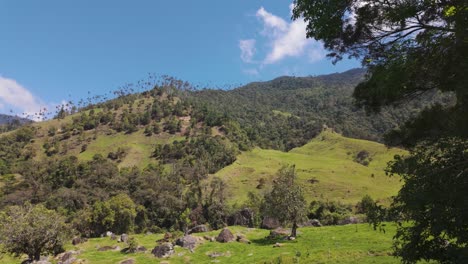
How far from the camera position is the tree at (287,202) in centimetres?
6150

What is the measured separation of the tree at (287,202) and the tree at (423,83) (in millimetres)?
46077

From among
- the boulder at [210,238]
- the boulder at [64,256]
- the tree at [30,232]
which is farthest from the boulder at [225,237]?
the tree at [30,232]

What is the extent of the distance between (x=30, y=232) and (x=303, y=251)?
38.1 m

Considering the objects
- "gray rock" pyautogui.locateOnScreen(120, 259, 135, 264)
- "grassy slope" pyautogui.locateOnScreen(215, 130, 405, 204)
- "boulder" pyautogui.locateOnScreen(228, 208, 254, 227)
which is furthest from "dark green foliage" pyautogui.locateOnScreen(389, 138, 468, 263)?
"grassy slope" pyautogui.locateOnScreen(215, 130, 405, 204)

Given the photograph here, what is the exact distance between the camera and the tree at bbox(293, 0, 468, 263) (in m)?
12.2

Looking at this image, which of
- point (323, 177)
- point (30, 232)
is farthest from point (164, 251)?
point (323, 177)

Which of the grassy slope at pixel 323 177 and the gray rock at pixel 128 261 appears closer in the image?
the gray rock at pixel 128 261

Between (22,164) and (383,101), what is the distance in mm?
219798

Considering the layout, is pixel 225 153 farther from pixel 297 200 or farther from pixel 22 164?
pixel 297 200

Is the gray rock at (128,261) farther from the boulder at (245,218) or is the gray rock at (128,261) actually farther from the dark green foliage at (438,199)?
the boulder at (245,218)

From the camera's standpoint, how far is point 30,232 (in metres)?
49.5

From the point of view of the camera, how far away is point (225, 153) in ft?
642

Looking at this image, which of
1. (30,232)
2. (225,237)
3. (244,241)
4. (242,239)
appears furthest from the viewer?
(225,237)

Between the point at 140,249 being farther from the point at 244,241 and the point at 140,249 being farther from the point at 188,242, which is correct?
the point at 244,241
